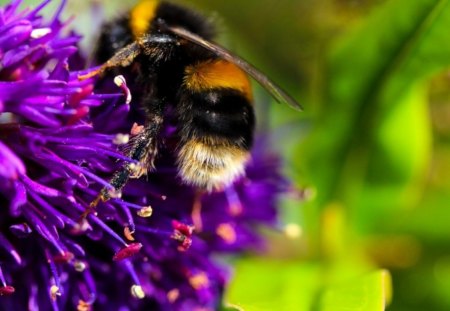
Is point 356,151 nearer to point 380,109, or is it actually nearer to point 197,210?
point 380,109

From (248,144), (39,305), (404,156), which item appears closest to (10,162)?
(39,305)

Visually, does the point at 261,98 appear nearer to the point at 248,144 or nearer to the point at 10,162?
the point at 248,144

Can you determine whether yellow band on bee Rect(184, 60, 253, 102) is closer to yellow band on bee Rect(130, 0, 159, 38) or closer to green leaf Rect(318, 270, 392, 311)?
yellow band on bee Rect(130, 0, 159, 38)

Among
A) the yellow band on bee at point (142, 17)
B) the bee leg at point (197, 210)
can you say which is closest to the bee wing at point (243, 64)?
the yellow band on bee at point (142, 17)

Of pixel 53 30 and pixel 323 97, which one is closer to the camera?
pixel 53 30

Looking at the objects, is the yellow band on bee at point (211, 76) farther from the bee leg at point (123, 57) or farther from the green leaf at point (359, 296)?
the green leaf at point (359, 296)

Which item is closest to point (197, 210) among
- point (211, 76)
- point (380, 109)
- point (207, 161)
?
point (207, 161)
